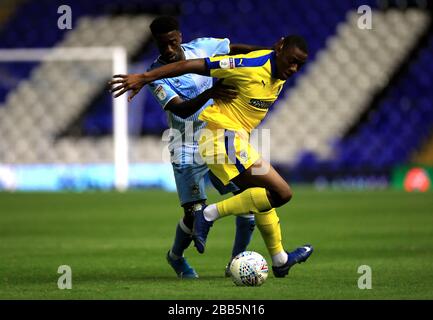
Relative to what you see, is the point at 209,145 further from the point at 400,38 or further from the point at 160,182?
the point at 400,38

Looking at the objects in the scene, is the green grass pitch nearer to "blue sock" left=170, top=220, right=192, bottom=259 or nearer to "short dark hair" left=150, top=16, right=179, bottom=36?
"blue sock" left=170, top=220, right=192, bottom=259

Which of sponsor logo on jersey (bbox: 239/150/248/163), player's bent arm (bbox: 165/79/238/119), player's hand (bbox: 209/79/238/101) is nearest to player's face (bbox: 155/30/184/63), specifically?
player's bent arm (bbox: 165/79/238/119)

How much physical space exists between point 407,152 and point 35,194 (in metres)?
9.62

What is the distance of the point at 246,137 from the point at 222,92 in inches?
15.5

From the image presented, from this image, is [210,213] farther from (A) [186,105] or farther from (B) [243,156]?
(A) [186,105]

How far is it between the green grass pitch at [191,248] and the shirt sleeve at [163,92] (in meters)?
1.43

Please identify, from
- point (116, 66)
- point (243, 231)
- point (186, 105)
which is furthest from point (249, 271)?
point (116, 66)

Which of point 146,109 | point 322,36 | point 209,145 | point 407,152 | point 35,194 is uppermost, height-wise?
point 322,36

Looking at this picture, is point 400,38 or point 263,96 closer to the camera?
point 263,96

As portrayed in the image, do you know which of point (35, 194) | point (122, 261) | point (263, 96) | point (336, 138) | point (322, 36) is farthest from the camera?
point (322, 36)

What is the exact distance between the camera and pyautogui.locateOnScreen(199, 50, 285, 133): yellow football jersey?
723 cm

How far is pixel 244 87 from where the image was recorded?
7363mm
